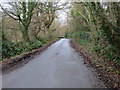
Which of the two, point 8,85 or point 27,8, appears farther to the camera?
point 27,8

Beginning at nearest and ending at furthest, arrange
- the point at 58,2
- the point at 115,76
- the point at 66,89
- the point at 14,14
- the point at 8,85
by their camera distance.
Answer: the point at 66,89 → the point at 8,85 → the point at 115,76 → the point at 14,14 → the point at 58,2

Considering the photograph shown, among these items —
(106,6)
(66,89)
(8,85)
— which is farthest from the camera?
(106,6)

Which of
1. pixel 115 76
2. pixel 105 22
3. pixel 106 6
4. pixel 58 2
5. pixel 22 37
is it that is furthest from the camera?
pixel 58 2

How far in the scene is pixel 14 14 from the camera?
15.2 m

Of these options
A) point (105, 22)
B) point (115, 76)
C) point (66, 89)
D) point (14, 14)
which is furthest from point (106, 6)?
point (14, 14)

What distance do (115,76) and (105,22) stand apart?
2.92 m

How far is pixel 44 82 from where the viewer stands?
15.5 feet

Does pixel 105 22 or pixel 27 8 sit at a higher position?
pixel 27 8

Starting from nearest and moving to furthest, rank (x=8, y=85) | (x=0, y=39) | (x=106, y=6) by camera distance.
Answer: (x=8, y=85) → (x=106, y=6) → (x=0, y=39)

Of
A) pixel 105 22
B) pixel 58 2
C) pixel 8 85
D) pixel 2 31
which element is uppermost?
pixel 58 2

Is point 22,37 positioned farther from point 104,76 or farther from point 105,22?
point 104,76

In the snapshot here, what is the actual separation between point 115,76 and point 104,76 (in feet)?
1.45

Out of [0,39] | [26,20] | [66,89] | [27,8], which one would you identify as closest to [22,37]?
[26,20]

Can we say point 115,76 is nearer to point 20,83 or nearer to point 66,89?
point 66,89
